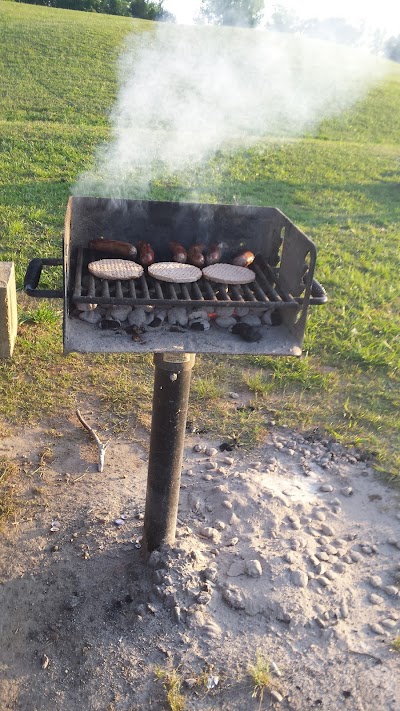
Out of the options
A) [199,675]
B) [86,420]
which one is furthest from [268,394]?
[199,675]

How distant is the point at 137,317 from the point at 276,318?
0.69 metres

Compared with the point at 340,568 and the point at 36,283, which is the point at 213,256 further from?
the point at 340,568

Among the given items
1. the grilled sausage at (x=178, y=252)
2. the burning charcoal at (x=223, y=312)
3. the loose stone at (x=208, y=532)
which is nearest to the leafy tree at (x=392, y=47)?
the grilled sausage at (x=178, y=252)

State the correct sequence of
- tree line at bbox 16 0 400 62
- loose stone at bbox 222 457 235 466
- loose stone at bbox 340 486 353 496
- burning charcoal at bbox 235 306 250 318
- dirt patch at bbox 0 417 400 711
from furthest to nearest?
tree line at bbox 16 0 400 62 → loose stone at bbox 222 457 235 466 → loose stone at bbox 340 486 353 496 → burning charcoal at bbox 235 306 250 318 → dirt patch at bbox 0 417 400 711

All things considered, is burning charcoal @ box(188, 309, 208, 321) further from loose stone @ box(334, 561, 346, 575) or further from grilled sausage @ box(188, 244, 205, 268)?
loose stone @ box(334, 561, 346, 575)

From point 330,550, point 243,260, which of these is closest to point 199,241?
point 243,260

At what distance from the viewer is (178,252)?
9.67 ft

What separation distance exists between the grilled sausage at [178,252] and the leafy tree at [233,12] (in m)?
2.20

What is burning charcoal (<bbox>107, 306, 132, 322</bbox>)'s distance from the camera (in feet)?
8.30

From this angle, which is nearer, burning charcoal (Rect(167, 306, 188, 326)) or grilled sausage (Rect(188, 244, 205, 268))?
burning charcoal (Rect(167, 306, 188, 326))

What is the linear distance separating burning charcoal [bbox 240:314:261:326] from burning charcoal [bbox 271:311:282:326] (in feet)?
0.26

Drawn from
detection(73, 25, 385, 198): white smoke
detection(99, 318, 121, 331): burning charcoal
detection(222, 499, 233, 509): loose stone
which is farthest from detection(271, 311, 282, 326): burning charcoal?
detection(73, 25, 385, 198): white smoke

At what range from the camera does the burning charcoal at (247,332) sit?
8.41 ft

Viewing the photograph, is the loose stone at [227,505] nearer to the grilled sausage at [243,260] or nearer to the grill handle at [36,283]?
the grilled sausage at [243,260]
